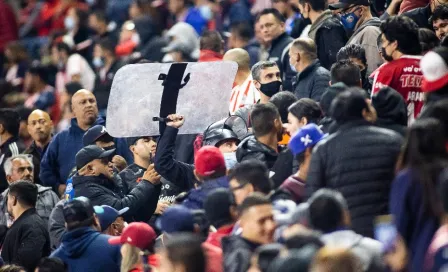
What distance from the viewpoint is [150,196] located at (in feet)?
38.4

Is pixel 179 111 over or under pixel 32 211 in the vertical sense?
over

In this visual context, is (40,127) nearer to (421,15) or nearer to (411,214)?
(421,15)

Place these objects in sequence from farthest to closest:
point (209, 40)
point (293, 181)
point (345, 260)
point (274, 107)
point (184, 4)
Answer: point (184, 4), point (209, 40), point (274, 107), point (293, 181), point (345, 260)

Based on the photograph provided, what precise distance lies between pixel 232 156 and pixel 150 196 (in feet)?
3.03

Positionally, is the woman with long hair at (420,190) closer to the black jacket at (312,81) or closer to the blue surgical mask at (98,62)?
the black jacket at (312,81)

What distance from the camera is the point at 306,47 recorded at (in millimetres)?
12586

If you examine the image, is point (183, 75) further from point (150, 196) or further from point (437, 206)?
point (437, 206)

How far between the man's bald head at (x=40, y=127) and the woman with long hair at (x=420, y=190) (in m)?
7.09

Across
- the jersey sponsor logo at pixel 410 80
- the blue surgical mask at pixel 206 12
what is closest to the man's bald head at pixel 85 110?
the jersey sponsor logo at pixel 410 80

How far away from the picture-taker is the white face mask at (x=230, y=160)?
35.8 ft

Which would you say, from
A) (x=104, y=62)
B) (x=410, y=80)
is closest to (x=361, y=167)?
(x=410, y=80)

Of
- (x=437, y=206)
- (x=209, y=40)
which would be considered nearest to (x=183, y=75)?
(x=209, y=40)

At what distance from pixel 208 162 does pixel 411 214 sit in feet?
7.66

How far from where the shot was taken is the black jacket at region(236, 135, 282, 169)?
10.5 m
